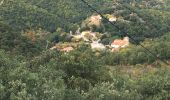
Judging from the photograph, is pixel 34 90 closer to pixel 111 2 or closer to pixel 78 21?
pixel 78 21

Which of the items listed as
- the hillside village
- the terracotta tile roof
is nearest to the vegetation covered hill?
A: the hillside village

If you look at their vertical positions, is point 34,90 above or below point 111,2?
above

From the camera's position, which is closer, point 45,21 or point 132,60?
point 132,60

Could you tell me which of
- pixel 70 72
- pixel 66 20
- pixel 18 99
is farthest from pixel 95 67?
pixel 66 20

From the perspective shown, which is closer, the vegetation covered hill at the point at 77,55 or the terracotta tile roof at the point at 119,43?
the vegetation covered hill at the point at 77,55

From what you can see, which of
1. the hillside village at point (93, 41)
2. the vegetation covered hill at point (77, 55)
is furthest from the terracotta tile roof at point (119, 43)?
the vegetation covered hill at point (77, 55)

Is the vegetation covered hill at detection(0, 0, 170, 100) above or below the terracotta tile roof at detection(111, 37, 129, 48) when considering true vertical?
above

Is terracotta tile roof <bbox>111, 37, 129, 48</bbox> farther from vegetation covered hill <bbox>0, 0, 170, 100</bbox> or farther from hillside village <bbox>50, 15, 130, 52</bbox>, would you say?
vegetation covered hill <bbox>0, 0, 170, 100</bbox>

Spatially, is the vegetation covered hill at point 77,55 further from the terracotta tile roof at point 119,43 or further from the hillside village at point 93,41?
the terracotta tile roof at point 119,43

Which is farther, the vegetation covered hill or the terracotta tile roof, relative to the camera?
the terracotta tile roof
